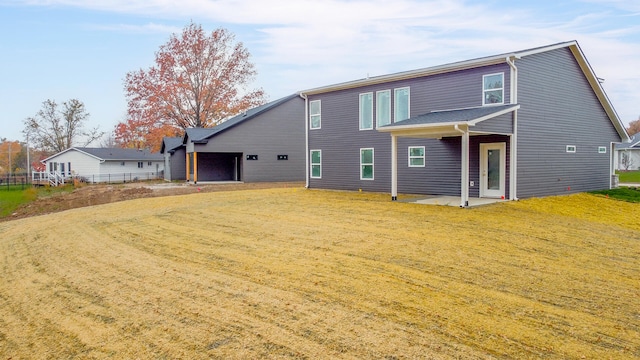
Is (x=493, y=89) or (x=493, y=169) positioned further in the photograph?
(x=493, y=169)

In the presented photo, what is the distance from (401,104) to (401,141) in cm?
142

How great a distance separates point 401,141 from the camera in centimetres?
1706

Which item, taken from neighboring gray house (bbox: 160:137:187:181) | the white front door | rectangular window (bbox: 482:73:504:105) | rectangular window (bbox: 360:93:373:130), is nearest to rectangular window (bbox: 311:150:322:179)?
rectangular window (bbox: 360:93:373:130)

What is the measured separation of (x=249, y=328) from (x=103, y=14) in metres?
17.6

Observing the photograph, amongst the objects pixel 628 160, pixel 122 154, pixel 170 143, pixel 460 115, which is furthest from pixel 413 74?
pixel 628 160

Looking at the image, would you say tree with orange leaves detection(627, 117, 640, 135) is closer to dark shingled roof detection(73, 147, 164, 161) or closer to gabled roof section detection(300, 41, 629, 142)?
gabled roof section detection(300, 41, 629, 142)

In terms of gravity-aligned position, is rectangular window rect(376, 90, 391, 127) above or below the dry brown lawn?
above

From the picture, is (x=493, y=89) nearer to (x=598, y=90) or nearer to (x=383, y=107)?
(x=383, y=107)

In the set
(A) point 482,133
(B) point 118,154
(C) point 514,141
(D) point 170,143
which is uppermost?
(D) point 170,143

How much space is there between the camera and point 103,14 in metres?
18.0

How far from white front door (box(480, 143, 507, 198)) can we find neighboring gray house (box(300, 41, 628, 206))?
0.11ft

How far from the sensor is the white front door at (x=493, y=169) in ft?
47.5

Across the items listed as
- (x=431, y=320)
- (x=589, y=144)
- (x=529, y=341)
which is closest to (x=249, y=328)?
(x=431, y=320)

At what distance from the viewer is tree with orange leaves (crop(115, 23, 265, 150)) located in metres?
37.5
